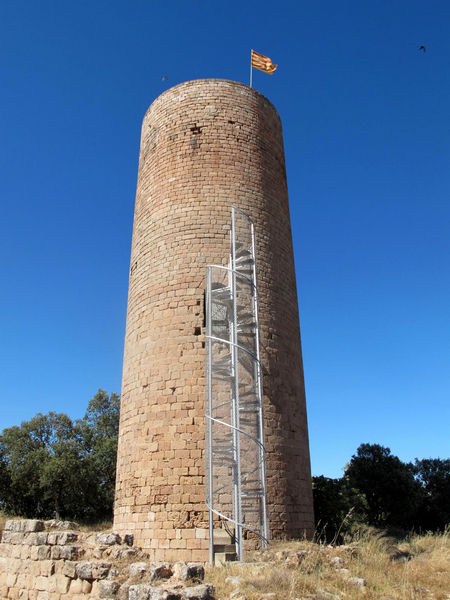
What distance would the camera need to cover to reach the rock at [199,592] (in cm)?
504

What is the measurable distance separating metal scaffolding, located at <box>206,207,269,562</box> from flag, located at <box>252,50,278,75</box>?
6204 millimetres

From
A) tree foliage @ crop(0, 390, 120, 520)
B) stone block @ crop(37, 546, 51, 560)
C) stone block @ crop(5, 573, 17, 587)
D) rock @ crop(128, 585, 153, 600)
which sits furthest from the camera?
tree foliage @ crop(0, 390, 120, 520)

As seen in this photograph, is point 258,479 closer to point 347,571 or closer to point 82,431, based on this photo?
point 347,571

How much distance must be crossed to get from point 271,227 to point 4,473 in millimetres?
23240

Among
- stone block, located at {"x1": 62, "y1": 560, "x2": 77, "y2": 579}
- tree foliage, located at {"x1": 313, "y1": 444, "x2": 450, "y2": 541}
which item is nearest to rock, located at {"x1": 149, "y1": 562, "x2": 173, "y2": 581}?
stone block, located at {"x1": 62, "y1": 560, "x2": 77, "y2": 579}

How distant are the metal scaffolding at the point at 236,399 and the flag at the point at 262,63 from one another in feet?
20.4

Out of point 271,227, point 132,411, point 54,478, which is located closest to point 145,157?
point 271,227

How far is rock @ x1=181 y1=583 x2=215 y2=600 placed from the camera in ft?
16.5

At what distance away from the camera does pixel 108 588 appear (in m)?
5.93

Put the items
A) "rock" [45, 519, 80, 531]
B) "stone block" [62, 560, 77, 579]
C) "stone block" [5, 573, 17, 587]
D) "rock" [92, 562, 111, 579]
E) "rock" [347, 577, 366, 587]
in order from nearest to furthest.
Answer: "rock" [347, 577, 366, 587] → "rock" [92, 562, 111, 579] → "stone block" [62, 560, 77, 579] → "stone block" [5, 573, 17, 587] → "rock" [45, 519, 80, 531]

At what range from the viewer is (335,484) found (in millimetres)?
20203

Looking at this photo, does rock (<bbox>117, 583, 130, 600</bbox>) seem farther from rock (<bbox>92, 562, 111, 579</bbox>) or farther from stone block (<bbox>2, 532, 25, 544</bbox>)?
stone block (<bbox>2, 532, 25, 544</bbox>)

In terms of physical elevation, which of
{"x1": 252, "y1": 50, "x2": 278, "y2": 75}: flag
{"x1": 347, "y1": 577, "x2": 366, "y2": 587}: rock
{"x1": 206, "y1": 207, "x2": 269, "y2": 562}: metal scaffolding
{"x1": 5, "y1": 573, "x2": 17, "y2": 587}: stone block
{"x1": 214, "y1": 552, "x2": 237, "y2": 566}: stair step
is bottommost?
{"x1": 5, "y1": 573, "x2": 17, "y2": 587}: stone block

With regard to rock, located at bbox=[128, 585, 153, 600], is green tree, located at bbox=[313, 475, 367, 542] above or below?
above
